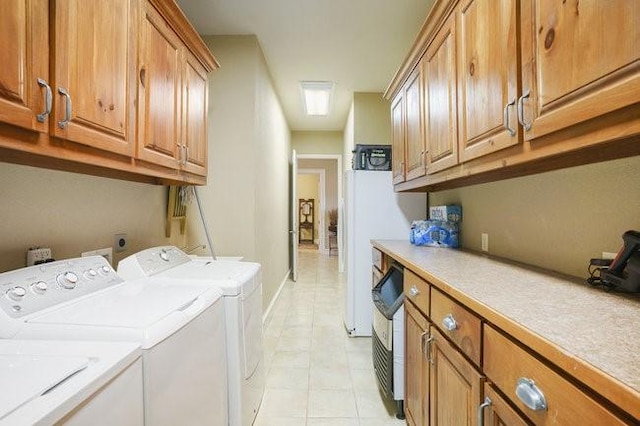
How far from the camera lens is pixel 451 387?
3.57 ft

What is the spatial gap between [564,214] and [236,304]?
4.83ft

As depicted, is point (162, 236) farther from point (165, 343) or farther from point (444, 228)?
point (444, 228)

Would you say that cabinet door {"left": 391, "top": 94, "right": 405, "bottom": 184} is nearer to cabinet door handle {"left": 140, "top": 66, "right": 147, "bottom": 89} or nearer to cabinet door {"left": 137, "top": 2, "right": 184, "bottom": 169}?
cabinet door {"left": 137, "top": 2, "right": 184, "bottom": 169}

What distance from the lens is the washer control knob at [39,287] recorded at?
1069 millimetres

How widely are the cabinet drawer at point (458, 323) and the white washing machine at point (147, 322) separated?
90 cm

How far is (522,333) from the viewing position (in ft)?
2.25

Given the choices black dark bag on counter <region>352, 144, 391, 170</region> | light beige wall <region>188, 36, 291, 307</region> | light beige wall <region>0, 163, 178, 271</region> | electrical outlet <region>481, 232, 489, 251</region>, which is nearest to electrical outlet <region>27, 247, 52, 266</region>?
light beige wall <region>0, 163, 178, 271</region>

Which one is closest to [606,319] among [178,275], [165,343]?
[165,343]

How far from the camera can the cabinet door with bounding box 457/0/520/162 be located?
1.12m

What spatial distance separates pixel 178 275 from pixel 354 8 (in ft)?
7.73

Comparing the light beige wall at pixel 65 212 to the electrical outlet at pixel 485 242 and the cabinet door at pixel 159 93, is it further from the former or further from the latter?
the electrical outlet at pixel 485 242

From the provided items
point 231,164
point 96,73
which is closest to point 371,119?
point 231,164

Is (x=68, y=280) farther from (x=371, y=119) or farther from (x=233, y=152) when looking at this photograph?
(x=371, y=119)

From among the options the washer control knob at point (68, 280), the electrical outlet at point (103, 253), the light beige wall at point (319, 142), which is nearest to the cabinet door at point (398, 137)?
the electrical outlet at point (103, 253)
